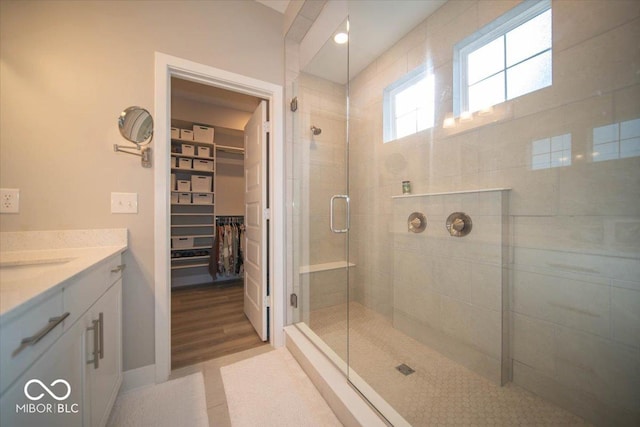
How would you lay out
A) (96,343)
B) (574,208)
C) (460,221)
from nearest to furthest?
1. (96,343)
2. (574,208)
3. (460,221)

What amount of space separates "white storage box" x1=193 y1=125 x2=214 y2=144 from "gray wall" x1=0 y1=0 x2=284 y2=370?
1935mm

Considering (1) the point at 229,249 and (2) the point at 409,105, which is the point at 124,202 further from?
(2) the point at 409,105

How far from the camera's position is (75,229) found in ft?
4.33

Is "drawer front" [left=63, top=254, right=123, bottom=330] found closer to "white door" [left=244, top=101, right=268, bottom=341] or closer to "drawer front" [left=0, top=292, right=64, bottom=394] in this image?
"drawer front" [left=0, top=292, right=64, bottom=394]

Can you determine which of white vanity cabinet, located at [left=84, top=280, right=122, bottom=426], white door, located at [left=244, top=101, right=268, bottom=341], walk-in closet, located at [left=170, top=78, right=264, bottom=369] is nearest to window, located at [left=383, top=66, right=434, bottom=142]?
white door, located at [left=244, top=101, right=268, bottom=341]

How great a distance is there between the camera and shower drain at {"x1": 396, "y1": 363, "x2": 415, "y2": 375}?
151 cm

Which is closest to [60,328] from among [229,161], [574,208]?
[574,208]

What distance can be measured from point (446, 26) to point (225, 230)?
3.57 meters

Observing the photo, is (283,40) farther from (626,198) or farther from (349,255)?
(626,198)

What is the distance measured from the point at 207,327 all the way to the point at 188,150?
2.49m

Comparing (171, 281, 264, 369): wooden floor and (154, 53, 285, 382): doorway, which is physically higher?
(154, 53, 285, 382): doorway

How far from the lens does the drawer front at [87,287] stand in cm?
76

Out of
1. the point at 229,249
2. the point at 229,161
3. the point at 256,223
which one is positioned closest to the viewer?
the point at 256,223

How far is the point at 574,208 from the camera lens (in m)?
1.18
